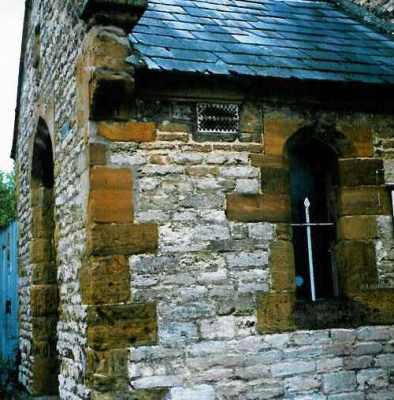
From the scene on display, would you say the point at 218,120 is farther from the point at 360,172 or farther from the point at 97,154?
the point at 360,172

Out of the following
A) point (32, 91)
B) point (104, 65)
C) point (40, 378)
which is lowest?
point (40, 378)

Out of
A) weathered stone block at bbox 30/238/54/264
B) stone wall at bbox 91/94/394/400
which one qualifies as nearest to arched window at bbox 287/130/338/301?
stone wall at bbox 91/94/394/400

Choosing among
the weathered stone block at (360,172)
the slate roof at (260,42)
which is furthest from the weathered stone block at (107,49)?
the weathered stone block at (360,172)

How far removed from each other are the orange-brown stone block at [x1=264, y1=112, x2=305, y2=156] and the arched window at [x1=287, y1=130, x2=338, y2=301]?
11cm

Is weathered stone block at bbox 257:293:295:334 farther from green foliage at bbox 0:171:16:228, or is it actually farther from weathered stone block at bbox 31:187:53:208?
green foliage at bbox 0:171:16:228

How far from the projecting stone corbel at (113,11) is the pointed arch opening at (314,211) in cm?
197

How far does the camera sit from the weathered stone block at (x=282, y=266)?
18.3 feet

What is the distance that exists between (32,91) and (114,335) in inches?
175

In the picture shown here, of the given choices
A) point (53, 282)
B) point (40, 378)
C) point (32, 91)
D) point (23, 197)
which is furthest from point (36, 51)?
point (40, 378)

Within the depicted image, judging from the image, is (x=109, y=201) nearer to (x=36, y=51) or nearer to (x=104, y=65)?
(x=104, y=65)

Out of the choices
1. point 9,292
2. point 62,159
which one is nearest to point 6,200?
point 9,292

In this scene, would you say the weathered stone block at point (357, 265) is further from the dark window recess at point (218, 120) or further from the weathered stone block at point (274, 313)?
the dark window recess at point (218, 120)

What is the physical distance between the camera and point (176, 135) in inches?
218

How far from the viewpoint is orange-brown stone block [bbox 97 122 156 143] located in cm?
531
